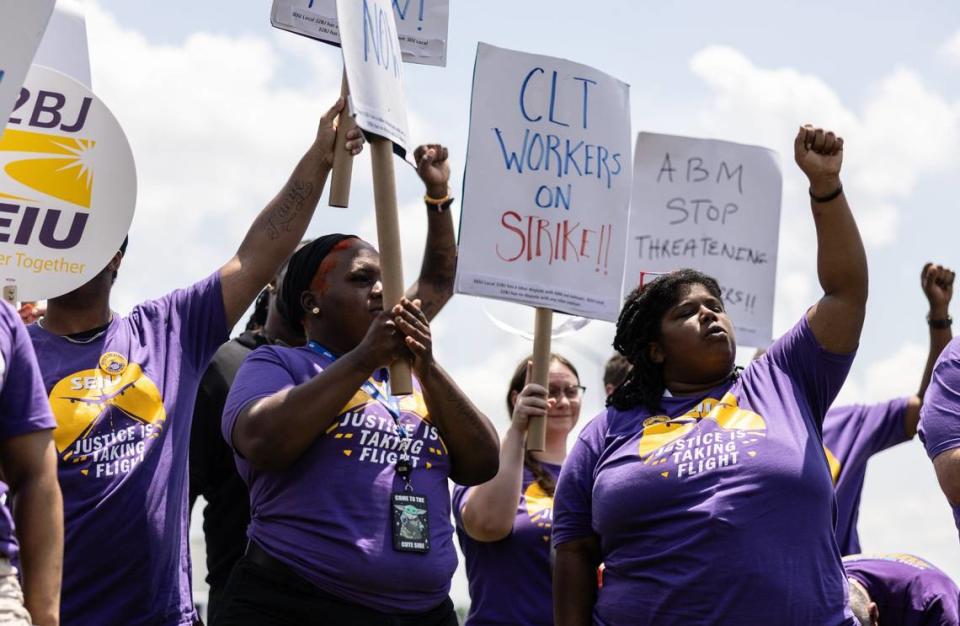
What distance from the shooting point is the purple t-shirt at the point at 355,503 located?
4.14 meters

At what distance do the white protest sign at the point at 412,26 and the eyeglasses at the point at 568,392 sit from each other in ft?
5.54

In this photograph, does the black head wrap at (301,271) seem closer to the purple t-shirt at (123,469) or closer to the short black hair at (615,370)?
the purple t-shirt at (123,469)

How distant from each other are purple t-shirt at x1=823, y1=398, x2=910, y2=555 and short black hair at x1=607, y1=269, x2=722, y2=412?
78.4 inches

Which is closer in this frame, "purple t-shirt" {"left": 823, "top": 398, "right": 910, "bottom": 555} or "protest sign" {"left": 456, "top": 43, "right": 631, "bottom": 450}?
"protest sign" {"left": 456, "top": 43, "right": 631, "bottom": 450}

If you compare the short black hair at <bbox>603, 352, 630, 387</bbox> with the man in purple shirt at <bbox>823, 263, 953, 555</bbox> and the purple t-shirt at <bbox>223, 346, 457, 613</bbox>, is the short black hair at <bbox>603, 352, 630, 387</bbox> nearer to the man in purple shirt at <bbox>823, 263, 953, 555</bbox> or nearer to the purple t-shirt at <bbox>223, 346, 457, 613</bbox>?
the man in purple shirt at <bbox>823, 263, 953, 555</bbox>

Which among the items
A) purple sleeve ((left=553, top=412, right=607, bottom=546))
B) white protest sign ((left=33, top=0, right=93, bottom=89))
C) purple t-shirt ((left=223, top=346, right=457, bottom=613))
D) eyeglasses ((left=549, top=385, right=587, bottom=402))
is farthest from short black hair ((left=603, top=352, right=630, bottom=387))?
white protest sign ((left=33, top=0, right=93, bottom=89))

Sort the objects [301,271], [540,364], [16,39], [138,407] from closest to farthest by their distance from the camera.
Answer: [16,39] → [138,407] → [301,271] → [540,364]

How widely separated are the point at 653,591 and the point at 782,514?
44 cm

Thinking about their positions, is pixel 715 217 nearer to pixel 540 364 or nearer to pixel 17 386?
pixel 540 364

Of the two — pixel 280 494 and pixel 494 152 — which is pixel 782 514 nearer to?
pixel 280 494

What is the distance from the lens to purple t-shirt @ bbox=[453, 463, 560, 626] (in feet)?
18.9

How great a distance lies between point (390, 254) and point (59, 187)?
1.09 m

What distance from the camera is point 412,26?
538 centimetres

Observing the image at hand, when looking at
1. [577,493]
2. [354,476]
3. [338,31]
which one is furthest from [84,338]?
[577,493]
